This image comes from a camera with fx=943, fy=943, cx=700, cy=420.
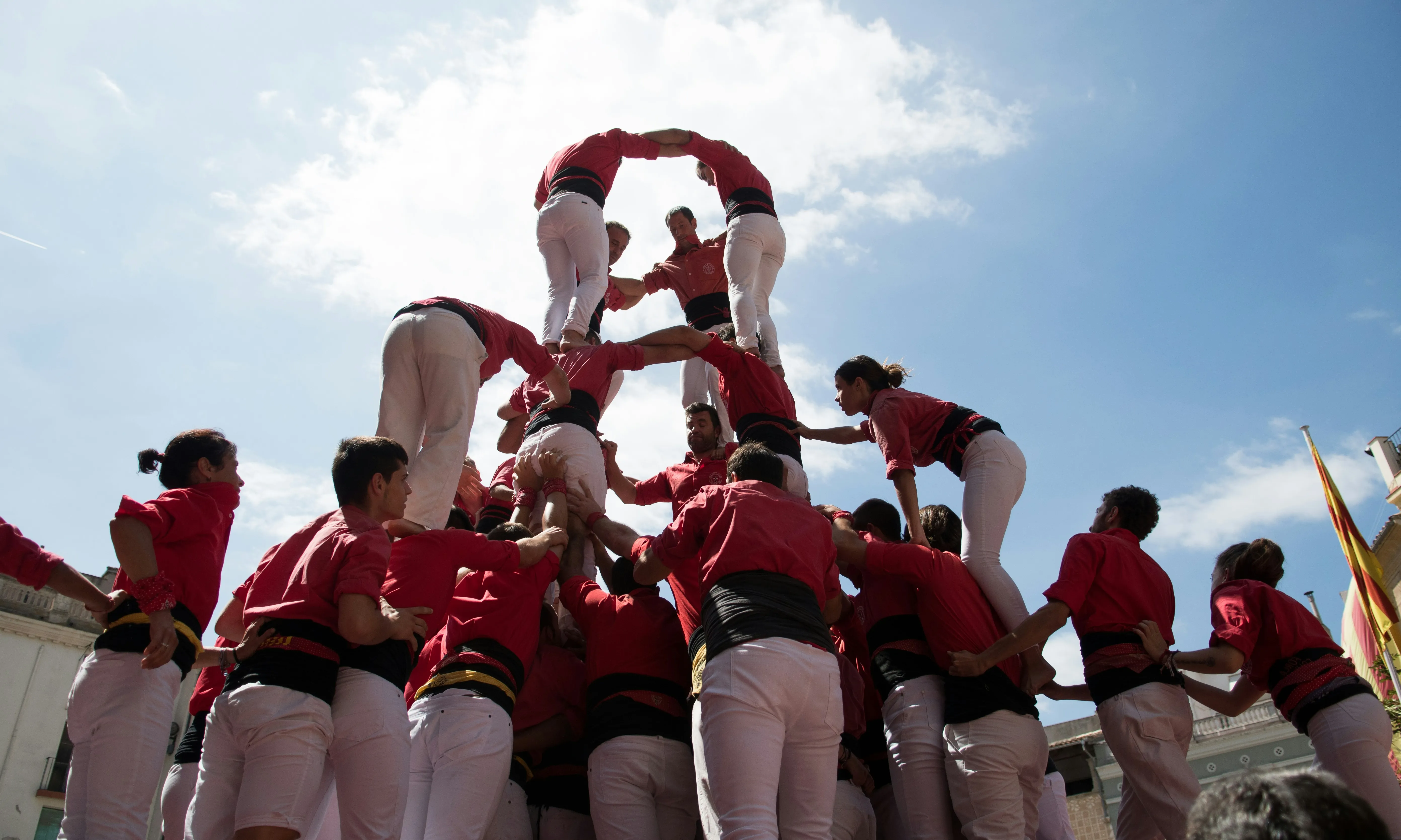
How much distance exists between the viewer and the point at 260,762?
3.58m

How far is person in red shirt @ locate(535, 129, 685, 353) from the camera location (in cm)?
833

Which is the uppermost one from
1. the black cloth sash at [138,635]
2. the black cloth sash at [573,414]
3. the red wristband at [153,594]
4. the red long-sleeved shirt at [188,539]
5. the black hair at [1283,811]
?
the black cloth sash at [573,414]

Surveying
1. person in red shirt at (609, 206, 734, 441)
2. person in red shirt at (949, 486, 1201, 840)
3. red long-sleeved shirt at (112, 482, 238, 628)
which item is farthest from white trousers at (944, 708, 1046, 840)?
person in red shirt at (609, 206, 734, 441)

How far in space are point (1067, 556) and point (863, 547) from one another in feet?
3.63

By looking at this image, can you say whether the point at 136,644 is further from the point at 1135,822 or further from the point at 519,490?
the point at 1135,822

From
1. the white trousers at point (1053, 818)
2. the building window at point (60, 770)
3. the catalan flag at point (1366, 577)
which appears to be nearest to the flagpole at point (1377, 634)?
the catalan flag at point (1366, 577)

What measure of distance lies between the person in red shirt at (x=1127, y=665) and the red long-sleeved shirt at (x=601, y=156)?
593cm

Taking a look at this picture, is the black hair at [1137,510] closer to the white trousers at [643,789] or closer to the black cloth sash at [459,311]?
the white trousers at [643,789]

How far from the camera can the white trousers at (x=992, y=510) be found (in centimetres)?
548

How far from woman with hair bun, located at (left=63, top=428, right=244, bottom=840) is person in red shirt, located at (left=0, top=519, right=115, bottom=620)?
7.7 inches

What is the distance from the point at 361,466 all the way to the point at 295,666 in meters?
0.95

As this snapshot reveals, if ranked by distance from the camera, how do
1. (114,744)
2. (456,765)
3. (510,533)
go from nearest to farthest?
(114,744), (456,765), (510,533)

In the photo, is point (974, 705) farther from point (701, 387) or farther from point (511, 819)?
point (701, 387)

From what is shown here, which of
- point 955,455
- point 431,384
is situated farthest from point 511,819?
point 955,455
